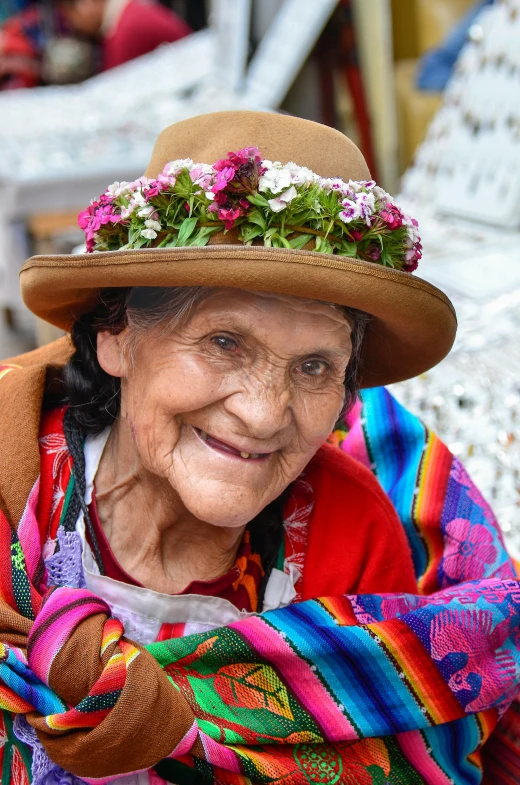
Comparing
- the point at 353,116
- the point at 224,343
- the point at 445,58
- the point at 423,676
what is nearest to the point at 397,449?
the point at 423,676

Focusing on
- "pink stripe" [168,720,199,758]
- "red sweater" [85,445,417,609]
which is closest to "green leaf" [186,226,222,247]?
"red sweater" [85,445,417,609]

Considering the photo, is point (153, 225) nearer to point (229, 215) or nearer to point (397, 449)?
point (229, 215)

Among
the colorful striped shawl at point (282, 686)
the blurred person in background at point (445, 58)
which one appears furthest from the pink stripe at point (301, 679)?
the blurred person in background at point (445, 58)

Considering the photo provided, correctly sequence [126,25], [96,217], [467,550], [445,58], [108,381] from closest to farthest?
1. [96,217]
2. [108,381]
3. [467,550]
4. [445,58]
5. [126,25]

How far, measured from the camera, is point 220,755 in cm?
150

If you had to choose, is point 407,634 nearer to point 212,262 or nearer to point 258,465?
point 258,465

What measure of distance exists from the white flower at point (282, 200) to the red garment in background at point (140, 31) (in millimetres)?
7369

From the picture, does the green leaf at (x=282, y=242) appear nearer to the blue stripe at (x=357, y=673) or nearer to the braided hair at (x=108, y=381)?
the braided hair at (x=108, y=381)

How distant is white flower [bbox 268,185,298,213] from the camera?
53.5 inches

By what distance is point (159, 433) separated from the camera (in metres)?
1.50

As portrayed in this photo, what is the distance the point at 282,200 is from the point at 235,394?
33 cm

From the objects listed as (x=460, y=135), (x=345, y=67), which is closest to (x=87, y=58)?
(x=345, y=67)

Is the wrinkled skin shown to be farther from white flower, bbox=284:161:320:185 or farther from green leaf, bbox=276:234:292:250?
white flower, bbox=284:161:320:185

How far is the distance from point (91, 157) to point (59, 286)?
4.08m
